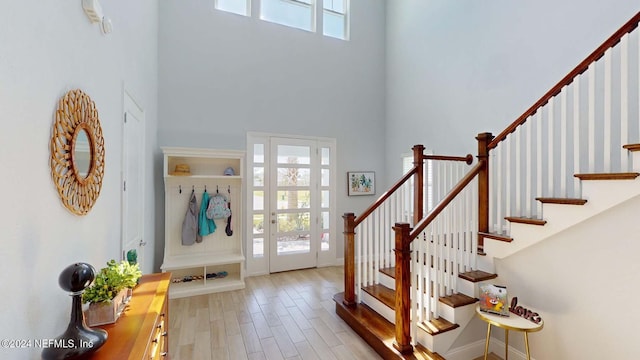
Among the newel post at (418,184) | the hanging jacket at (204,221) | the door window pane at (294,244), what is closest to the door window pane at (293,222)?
the door window pane at (294,244)

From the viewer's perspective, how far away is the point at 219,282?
4.14 metres

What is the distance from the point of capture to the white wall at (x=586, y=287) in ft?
6.17

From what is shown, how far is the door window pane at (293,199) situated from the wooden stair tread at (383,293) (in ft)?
7.01

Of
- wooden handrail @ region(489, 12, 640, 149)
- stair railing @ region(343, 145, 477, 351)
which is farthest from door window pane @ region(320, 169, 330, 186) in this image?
wooden handrail @ region(489, 12, 640, 149)

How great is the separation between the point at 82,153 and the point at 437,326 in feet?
9.26

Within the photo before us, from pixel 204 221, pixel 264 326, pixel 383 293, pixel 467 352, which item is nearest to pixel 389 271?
pixel 383 293

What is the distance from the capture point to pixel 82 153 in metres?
1.55

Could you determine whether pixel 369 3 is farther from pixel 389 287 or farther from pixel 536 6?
pixel 389 287

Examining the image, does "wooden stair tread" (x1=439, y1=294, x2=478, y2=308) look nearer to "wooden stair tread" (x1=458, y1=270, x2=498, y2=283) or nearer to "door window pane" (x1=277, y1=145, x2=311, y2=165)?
"wooden stair tread" (x1=458, y1=270, x2=498, y2=283)

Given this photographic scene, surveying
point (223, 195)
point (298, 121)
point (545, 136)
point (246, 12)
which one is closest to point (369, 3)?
point (246, 12)

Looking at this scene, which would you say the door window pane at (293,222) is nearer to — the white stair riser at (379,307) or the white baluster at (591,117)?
the white stair riser at (379,307)

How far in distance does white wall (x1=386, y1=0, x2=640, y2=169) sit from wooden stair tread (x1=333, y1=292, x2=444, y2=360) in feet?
8.59

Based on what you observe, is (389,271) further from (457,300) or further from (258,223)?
(258,223)

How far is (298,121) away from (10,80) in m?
4.20
